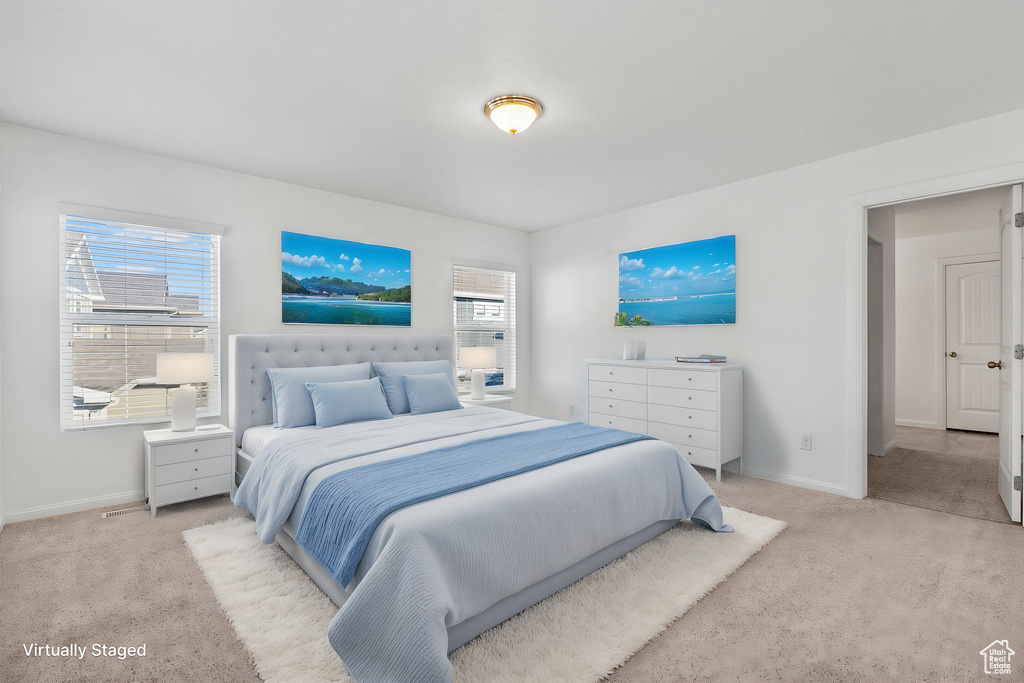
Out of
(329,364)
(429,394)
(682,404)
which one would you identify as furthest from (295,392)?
(682,404)

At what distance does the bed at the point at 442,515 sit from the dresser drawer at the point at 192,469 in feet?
0.39

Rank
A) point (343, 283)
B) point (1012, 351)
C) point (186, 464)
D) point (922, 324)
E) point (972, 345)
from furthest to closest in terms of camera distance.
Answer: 1. point (922, 324)
2. point (972, 345)
3. point (343, 283)
4. point (186, 464)
5. point (1012, 351)

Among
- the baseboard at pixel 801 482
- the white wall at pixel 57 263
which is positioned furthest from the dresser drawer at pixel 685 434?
the white wall at pixel 57 263

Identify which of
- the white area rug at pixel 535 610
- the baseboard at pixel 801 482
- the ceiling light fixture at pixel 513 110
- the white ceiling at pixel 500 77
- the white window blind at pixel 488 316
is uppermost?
the white ceiling at pixel 500 77

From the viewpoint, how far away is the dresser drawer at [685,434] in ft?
12.7

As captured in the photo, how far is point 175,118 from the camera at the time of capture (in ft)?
9.50

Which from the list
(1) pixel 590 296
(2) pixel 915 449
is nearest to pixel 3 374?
(1) pixel 590 296

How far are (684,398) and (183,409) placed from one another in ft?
12.4

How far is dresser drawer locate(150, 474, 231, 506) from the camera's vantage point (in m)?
3.17

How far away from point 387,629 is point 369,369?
2758 mm

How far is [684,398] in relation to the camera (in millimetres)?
4039

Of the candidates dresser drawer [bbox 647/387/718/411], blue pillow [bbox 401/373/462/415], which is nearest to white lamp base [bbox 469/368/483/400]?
blue pillow [bbox 401/373/462/415]

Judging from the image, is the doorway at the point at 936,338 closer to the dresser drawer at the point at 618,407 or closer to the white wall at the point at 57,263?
the dresser drawer at the point at 618,407

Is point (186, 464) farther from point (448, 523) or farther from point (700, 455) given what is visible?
point (700, 455)
